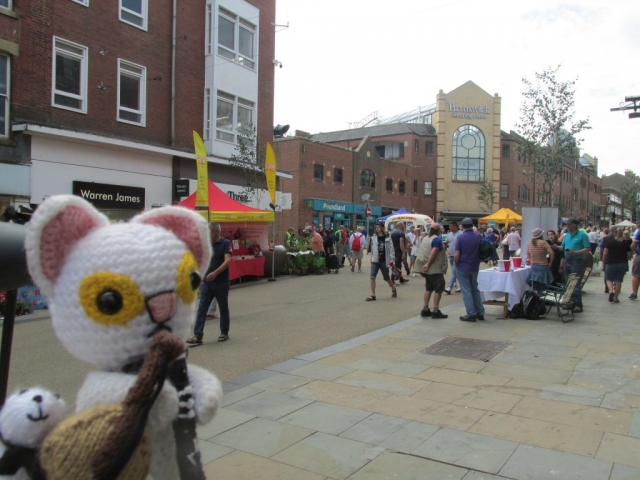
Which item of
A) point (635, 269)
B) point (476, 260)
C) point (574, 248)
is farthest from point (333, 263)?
point (476, 260)

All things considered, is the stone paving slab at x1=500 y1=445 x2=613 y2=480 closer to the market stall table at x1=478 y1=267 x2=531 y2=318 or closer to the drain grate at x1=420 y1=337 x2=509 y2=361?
the drain grate at x1=420 y1=337 x2=509 y2=361

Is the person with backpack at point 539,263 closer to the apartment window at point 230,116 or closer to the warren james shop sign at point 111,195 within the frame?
the warren james shop sign at point 111,195

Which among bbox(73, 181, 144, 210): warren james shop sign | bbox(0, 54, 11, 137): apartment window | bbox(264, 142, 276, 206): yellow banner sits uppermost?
bbox(0, 54, 11, 137): apartment window

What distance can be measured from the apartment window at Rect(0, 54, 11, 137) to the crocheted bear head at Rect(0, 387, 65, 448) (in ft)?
46.0

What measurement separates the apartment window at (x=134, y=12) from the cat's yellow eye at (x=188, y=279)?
16.9 meters

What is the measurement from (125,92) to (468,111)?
43.2 m

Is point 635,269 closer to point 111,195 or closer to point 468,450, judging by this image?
point 468,450

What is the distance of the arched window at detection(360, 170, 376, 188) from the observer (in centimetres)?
4159

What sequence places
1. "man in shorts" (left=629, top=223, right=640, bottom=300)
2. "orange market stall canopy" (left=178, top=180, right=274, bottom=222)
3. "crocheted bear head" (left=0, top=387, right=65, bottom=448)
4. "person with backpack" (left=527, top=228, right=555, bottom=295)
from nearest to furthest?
"crocheted bear head" (left=0, top=387, right=65, bottom=448), "person with backpack" (left=527, top=228, right=555, bottom=295), "man in shorts" (left=629, top=223, right=640, bottom=300), "orange market stall canopy" (left=178, top=180, right=274, bottom=222)

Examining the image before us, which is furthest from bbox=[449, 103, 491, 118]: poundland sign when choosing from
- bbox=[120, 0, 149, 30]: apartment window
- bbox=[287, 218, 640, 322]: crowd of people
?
bbox=[287, 218, 640, 322]: crowd of people

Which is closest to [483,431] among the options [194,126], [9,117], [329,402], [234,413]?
[329,402]

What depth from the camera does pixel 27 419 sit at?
5.29 feet

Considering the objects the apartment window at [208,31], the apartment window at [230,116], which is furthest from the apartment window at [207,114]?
the apartment window at [208,31]

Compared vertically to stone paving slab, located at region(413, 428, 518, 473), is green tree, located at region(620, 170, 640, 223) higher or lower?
higher
